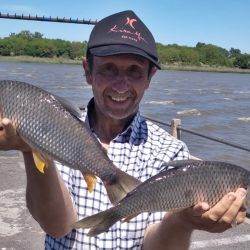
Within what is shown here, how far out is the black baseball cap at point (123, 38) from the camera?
2758 millimetres

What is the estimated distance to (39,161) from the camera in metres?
2.49

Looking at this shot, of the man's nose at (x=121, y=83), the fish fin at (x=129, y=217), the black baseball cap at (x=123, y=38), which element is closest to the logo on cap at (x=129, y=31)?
the black baseball cap at (x=123, y=38)

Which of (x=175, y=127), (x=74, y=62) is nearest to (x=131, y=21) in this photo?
(x=175, y=127)

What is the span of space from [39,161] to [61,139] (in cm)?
16

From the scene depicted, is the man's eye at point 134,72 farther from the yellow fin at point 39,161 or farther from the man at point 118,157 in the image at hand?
the yellow fin at point 39,161

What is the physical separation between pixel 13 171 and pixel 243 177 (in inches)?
248

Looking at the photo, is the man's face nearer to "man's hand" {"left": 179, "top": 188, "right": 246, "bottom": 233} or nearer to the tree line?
"man's hand" {"left": 179, "top": 188, "right": 246, "bottom": 233}

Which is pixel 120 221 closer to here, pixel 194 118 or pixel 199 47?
pixel 194 118

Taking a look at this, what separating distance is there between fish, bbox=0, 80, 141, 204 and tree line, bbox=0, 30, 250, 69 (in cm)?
11631

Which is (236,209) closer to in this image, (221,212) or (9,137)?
(221,212)

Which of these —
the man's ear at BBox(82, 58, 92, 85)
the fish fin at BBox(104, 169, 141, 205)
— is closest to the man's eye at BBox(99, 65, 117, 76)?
the man's ear at BBox(82, 58, 92, 85)

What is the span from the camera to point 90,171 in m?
2.53

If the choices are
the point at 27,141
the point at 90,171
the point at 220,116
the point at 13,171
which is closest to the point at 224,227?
the point at 90,171

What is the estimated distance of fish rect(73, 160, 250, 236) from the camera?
2.50 meters
